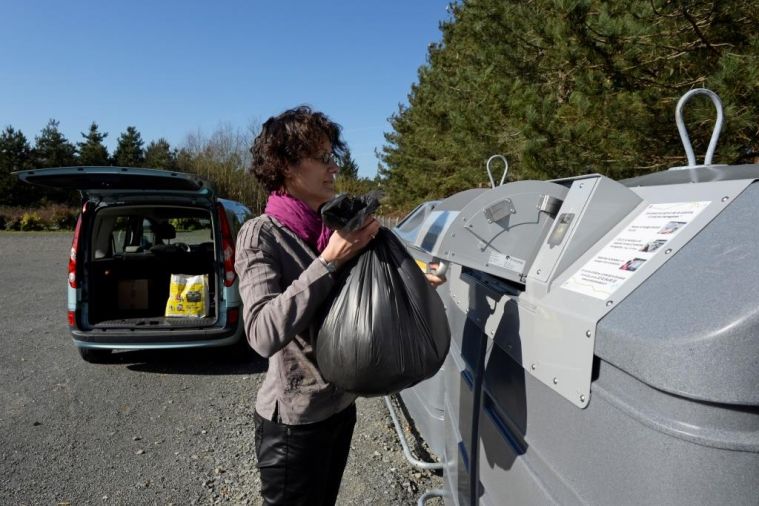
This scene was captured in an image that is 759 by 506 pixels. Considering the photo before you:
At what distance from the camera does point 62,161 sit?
3925 centimetres

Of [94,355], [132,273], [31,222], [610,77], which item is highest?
[610,77]

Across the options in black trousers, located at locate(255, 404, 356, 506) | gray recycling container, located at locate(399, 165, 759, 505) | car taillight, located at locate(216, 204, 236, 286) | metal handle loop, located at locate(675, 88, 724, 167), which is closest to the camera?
gray recycling container, located at locate(399, 165, 759, 505)

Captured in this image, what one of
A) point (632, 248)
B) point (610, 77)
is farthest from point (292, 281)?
point (610, 77)

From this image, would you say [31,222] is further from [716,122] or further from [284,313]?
[716,122]

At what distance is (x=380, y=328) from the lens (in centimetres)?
132

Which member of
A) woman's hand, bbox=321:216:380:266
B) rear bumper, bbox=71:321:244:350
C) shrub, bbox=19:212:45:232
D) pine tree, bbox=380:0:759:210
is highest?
pine tree, bbox=380:0:759:210

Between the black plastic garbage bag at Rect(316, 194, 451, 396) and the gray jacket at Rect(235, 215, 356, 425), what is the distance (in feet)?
0.25

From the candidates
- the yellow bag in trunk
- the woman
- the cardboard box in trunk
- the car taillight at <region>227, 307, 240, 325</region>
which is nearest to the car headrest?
the cardboard box in trunk

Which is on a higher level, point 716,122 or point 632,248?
point 716,122

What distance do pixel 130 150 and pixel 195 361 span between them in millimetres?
46277

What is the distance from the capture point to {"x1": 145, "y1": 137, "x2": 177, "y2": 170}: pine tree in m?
40.9

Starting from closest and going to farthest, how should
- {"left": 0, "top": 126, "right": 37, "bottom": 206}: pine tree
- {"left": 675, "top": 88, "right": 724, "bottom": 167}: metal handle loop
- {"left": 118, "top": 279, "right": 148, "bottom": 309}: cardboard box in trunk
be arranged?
{"left": 675, "top": 88, "right": 724, "bottom": 167}: metal handle loop → {"left": 118, "top": 279, "right": 148, "bottom": 309}: cardboard box in trunk → {"left": 0, "top": 126, "right": 37, "bottom": 206}: pine tree

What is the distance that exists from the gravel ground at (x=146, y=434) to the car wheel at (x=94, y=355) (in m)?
0.07

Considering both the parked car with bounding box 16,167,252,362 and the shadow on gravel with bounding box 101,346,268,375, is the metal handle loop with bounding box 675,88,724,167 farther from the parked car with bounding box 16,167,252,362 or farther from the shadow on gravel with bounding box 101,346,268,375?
the shadow on gravel with bounding box 101,346,268,375
